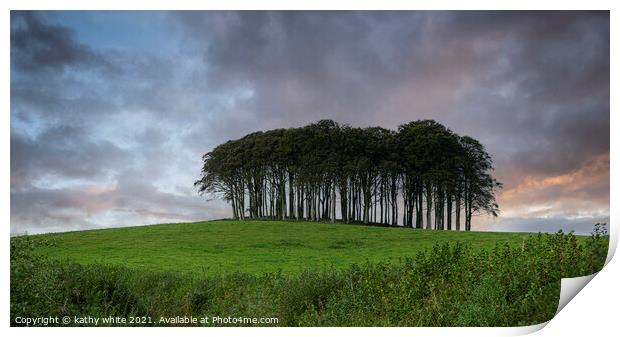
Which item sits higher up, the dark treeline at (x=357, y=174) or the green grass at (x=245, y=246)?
the dark treeline at (x=357, y=174)

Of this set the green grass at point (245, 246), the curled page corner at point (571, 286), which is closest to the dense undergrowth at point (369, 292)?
the curled page corner at point (571, 286)

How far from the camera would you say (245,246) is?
16.4 metres

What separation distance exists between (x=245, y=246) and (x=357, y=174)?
3.99 m

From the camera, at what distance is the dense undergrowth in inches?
332

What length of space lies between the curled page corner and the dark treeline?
2.67m

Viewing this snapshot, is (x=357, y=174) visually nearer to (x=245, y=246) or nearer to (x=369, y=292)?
(x=245, y=246)

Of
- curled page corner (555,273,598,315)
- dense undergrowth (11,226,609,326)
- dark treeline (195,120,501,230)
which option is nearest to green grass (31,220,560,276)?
dark treeline (195,120,501,230)

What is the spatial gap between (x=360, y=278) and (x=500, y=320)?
2509mm

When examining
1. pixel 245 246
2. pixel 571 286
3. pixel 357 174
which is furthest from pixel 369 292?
pixel 245 246

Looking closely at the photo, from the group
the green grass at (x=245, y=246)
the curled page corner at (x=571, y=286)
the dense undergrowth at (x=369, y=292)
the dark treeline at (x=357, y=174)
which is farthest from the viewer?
the green grass at (x=245, y=246)

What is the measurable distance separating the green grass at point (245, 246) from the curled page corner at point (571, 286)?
9.42 ft

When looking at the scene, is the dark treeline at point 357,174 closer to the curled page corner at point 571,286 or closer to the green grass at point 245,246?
the green grass at point 245,246

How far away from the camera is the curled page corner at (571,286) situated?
8.55 metres
